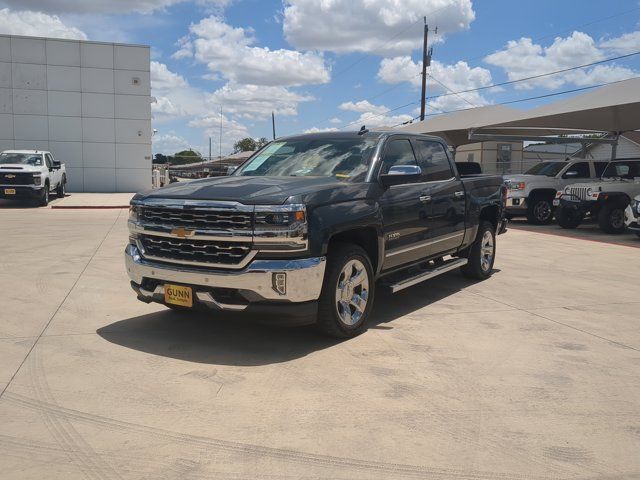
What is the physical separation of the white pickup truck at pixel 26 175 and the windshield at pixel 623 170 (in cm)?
1806

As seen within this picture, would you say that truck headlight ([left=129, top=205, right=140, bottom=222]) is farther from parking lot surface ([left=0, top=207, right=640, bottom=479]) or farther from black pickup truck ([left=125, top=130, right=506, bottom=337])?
parking lot surface ([left=0, top=207, right=640, bottom=479])

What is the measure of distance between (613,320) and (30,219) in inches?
595

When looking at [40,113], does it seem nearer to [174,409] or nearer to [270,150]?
[270,150]

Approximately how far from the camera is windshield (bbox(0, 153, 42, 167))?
66.7ft

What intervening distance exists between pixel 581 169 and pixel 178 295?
16191 mm

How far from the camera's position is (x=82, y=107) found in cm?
2930

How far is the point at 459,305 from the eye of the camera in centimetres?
676

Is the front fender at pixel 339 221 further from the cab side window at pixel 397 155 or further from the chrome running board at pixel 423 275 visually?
the cab side window at pixel 397 155

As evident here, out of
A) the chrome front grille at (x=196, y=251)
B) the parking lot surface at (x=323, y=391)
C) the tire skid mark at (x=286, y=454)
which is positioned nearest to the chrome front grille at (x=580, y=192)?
the parking lot surface at (x=323, y=391)

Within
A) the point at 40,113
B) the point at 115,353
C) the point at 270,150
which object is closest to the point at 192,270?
the point at 115,353

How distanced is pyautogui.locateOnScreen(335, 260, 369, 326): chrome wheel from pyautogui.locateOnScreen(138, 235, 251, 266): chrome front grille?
0.93 meters

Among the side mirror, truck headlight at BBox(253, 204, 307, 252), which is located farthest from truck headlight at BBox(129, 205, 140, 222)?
the side mirror

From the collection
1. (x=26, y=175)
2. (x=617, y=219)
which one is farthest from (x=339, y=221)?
(x=26, y=175)

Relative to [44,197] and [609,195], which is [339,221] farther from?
[44,197]
